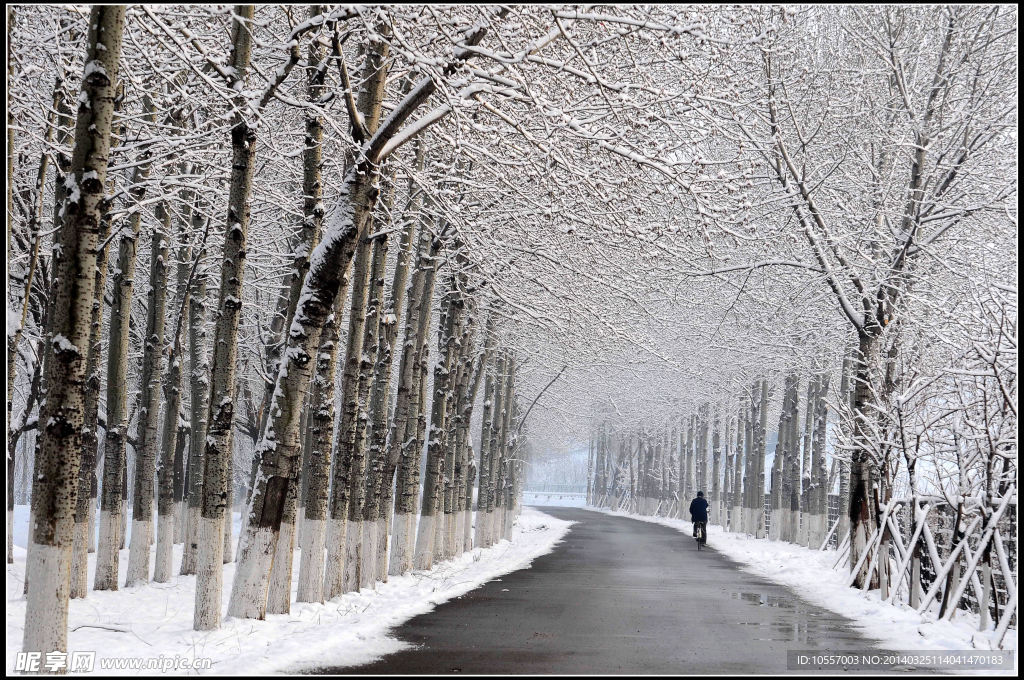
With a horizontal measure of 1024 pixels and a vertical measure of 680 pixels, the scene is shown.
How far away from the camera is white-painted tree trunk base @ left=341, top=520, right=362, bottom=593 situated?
16320mm

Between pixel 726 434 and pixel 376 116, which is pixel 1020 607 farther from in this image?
pixel 726 434

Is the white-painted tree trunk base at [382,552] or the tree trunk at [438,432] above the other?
the tree trunk at [438,432]

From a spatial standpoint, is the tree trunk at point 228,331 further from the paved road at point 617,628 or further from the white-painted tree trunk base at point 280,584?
the paved road at point 617,628

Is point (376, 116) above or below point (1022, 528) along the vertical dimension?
above

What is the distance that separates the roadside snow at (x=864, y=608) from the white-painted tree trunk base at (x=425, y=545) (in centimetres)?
705

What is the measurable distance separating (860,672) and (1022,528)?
3.54m

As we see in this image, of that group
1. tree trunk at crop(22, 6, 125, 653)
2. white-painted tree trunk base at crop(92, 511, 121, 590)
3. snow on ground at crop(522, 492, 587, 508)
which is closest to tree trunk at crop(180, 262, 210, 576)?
white-painted tree trunk base at crop(92, 511, 121, 590)

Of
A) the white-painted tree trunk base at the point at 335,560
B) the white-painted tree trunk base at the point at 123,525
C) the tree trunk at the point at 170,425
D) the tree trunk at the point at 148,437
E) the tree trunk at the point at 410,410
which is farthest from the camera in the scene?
the tree trunk at the point at 410,410

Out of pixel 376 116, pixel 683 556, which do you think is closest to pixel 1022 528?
pixel 376 116

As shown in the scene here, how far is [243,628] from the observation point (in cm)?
1107

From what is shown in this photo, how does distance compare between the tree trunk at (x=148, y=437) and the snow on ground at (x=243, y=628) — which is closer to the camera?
the snow on ground at (x=243, y=628)

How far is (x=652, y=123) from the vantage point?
1198 cm

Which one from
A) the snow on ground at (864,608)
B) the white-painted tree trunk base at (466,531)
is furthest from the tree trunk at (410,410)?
the white-painted tree trunk base at (466,531)

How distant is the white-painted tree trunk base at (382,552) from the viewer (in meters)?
19.4
